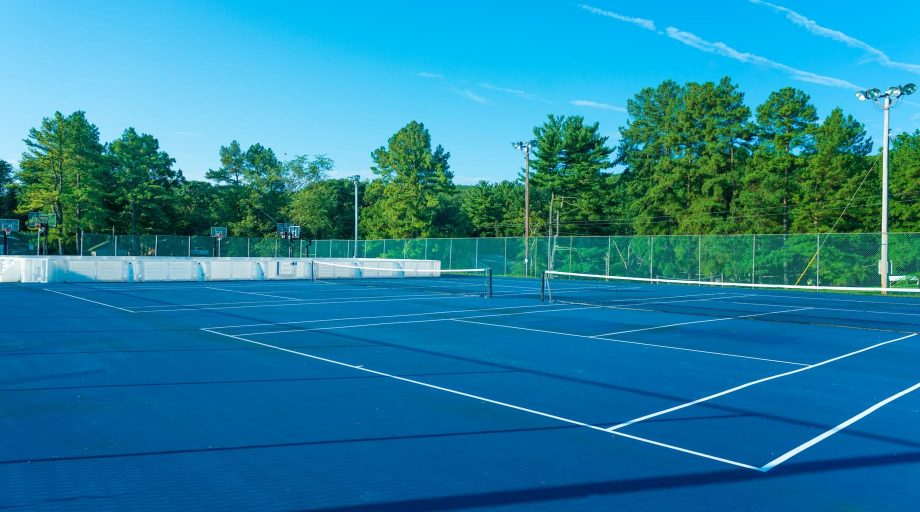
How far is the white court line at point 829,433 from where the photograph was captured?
5465 millimetres

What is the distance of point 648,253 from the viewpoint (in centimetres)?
3844

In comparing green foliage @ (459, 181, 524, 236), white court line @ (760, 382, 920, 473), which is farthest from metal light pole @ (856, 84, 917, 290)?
green foliage @ (459, 181, 524, 236)

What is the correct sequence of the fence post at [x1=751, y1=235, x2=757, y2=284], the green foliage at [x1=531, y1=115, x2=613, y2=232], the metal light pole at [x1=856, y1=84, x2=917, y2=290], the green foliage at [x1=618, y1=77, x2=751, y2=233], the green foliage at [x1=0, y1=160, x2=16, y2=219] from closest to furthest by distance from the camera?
the metal light pole at [x1=856, y1=84, x2=917, y2=290] → the fence post at [x1=751, y1=235, x2=757, y2=284] → the green foliage at [x1=618, y1=77, x2=751, y2=233] → the green foliage at [x1=531, y1=115, x2=613, y2=232] → the green foliage at [x1=0, y1=160, x2=16, y2=219]

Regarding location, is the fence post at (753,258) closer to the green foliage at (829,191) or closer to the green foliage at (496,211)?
the green foliage at (829,191)

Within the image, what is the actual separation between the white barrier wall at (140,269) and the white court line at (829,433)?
98.9ft

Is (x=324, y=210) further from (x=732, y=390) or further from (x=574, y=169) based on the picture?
(x=732, y=390)

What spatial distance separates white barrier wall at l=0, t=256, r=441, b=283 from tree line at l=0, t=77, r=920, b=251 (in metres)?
23.5

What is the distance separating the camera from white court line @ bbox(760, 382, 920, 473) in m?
5.46

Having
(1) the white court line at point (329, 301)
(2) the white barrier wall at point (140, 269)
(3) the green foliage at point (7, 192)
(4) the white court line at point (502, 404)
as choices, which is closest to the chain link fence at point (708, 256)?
(2) the white barrier wall at point (140, 269)

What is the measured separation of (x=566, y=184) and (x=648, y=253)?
1727cm

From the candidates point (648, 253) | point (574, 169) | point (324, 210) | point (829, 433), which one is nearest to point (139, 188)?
point (324, 210)

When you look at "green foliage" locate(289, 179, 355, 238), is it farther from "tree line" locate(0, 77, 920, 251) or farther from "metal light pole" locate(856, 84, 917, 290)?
"metal light pole" locate(856, 84, 917, 290)

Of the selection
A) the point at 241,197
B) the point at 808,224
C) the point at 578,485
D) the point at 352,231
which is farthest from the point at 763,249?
the point at 241,197

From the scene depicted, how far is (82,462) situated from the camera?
5.23 m
